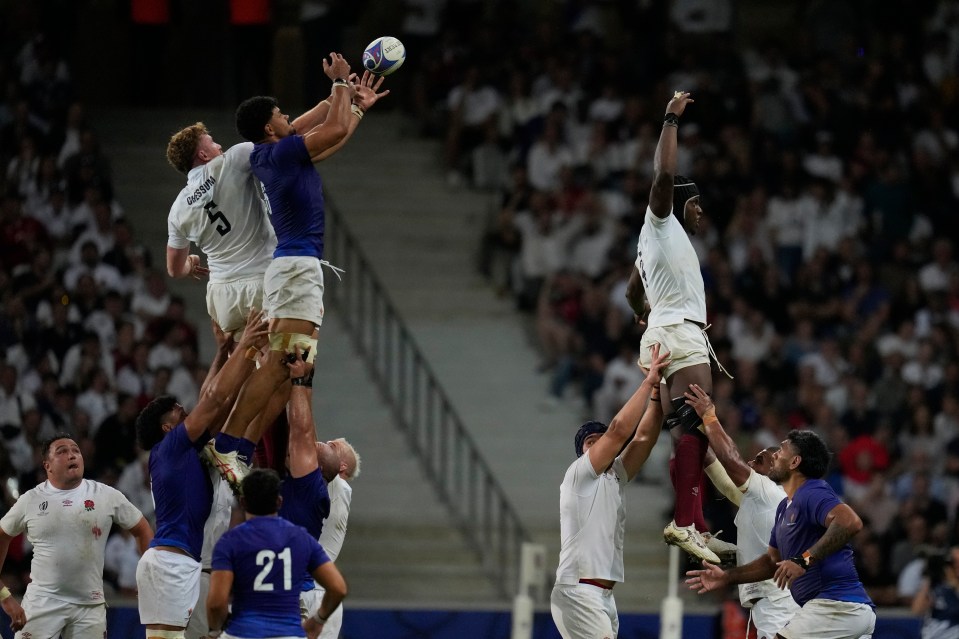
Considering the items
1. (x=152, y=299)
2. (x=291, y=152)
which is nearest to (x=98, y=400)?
(x=152, y=299)

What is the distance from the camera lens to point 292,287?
31.3ft

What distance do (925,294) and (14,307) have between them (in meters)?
8.43

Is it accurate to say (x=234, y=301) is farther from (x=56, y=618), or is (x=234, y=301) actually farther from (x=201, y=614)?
(x=56, y=618)

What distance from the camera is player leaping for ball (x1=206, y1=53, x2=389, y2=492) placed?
940 cm

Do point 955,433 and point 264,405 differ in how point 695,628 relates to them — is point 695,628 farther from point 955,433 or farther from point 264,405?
point 264,405

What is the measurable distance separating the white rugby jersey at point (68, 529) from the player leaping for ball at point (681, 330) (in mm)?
3192

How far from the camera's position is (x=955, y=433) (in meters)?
16.5

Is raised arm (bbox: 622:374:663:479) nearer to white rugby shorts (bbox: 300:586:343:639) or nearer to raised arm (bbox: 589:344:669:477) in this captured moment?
raised arm (bbox: 589:344:669:477)

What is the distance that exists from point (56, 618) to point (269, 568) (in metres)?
2.69

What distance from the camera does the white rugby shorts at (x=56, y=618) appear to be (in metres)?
10.8

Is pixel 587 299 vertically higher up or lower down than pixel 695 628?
higher up

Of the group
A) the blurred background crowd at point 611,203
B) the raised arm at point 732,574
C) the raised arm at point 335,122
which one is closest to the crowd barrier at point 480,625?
the blurred background crowd at point 611,203

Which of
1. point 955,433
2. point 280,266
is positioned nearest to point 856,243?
point 955,433

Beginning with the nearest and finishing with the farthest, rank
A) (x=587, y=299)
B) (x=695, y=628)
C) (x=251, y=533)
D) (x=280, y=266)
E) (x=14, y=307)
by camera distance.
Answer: (x=251, y=533) → (x=280, y=266) → (x=695, y=628) → (x=14, y=307) → (x=587, y=299)
